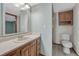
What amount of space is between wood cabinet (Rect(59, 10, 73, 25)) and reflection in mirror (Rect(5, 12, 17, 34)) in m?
0.89

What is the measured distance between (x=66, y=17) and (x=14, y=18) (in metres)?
0.99

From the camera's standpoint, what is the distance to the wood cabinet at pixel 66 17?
2.02 metres

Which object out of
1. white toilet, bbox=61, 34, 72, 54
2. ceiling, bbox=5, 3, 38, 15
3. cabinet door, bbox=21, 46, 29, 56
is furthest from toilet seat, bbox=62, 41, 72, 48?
ceiling, bbox=5, 3, 38, 15

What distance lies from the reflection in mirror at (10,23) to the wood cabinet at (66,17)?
89 cm

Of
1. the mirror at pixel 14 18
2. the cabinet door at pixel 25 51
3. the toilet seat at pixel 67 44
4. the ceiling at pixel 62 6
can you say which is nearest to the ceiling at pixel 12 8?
the mirror at pixel 14 18

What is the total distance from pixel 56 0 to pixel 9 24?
37.6 inches

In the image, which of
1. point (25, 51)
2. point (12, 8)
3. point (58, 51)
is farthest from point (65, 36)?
point (12, 8)

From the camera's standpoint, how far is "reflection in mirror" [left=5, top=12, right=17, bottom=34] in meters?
1.95

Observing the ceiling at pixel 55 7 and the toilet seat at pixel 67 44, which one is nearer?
the ceiling at pixel 55 7

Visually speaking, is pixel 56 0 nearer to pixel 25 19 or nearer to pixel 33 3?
pixel 33 3

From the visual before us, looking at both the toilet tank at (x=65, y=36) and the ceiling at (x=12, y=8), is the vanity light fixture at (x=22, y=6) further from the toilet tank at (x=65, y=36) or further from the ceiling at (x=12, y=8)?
the toilet tank at (x=65, y=36)

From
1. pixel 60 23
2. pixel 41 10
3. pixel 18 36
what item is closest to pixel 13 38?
pixel 18 36

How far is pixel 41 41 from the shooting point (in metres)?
2.19

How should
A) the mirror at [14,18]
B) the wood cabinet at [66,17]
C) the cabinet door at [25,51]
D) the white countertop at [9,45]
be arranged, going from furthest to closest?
the wood cabinet at [66,17] < the mirror at [14,18] < the cabinet door at [25,51] < the white countertop at [9,45]
